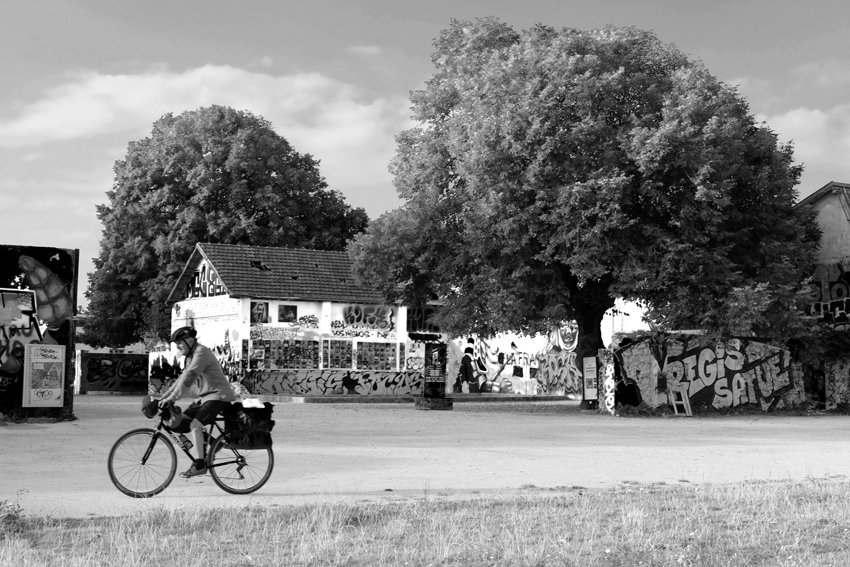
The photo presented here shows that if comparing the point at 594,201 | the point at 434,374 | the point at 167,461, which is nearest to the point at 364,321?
the point at 434,374

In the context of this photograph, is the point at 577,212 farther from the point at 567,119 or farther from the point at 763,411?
the point at 763,411

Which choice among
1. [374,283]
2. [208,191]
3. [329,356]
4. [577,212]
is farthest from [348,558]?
[208,191]

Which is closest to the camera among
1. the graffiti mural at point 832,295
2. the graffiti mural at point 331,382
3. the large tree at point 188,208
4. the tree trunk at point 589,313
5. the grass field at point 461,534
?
the grass field at point 461,534

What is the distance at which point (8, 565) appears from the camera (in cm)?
742

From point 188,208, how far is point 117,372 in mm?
8312

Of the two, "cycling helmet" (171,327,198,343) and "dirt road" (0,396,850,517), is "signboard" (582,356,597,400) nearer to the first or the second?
"dirt road" (0,396,850,517)

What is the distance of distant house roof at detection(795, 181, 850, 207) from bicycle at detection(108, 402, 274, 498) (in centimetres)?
3049

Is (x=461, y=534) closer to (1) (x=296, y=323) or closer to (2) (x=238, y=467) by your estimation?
(2) (x=238, y=467)

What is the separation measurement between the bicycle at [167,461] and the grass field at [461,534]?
145 cm

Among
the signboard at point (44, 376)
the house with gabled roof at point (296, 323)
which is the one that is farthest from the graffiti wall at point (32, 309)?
the house with gabled roof at point (296, 323)

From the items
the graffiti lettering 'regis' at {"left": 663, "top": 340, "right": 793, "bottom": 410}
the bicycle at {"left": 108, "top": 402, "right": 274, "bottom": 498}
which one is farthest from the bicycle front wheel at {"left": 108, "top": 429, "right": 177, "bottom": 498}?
the graffiti lettering 'regis' at {"left": 663, "top": 340, "right": 793, "bottom": 410}

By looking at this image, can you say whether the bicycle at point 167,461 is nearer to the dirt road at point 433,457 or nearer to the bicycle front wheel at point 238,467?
the bicycle front wheel at point 238,467

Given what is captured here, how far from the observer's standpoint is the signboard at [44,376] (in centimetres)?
2428

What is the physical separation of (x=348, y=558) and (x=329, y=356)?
1518 inches
